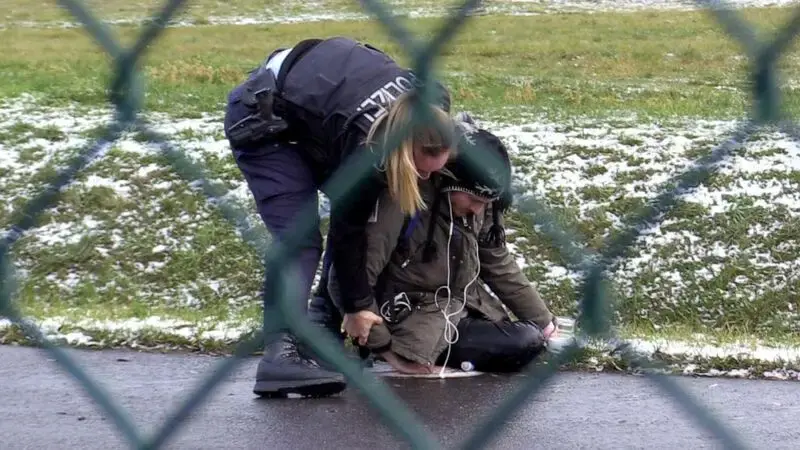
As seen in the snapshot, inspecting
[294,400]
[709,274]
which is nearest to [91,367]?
[294,400]

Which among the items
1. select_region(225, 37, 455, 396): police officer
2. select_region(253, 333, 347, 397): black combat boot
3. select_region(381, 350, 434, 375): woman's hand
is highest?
select_region(225, 37, 455, 396): police officer

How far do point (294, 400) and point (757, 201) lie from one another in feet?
10.2

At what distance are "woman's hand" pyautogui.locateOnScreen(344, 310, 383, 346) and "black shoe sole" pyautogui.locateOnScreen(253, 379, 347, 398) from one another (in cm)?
18

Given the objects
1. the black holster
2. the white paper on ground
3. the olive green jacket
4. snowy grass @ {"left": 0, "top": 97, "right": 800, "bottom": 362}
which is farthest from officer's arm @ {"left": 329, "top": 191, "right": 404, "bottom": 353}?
snowy grass @ {"left": 0, "top": 97, "right": 800, "bottom": 362}

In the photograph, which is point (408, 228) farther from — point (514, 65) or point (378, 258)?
point (514, 65)

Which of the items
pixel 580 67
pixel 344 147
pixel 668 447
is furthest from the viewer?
pixel 580 67

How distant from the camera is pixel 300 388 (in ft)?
10.0

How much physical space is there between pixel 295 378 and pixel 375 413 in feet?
0.88

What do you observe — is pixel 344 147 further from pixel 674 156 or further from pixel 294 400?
pixel 674 156

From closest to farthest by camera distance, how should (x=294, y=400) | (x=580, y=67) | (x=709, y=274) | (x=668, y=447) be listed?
(x=668, y=447), (x=294, y=400), (x=709, y=274), (x=580, y=67)

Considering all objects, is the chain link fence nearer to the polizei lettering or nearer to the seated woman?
the polizei lettering

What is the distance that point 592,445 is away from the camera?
2881mm

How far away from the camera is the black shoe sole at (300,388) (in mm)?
3049

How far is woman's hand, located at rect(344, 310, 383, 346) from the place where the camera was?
9.45 feet
